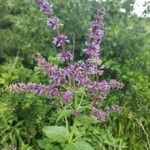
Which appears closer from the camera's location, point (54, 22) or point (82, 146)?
point (54, 22)

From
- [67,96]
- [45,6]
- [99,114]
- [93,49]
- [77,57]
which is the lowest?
[99,114]

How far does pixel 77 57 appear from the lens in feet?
19.0

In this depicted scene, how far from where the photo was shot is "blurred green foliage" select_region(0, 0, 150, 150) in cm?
502

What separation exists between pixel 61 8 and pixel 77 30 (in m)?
0.36

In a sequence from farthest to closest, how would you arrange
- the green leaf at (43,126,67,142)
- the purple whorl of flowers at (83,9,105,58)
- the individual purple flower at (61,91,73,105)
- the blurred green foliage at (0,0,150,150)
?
the blurred green foliage at (0,0,150,150) → the green leaf at (43,126,67,142) → the individual purple flower at (61,91,73,105) → the purple whorl of flowers at (83,9,105,58)

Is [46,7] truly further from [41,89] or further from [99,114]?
[99,114]

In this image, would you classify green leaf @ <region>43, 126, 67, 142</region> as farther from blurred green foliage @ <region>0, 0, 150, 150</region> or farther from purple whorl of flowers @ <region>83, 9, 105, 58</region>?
blurred green foliage @ <region>0, 0, 150, 150</region>

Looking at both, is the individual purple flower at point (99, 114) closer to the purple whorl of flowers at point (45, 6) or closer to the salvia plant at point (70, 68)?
the salvia plant at point (70, 68)

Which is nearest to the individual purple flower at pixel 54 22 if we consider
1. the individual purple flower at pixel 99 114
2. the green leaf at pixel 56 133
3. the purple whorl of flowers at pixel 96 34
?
the purple whorl of flowers at pixel 96 34

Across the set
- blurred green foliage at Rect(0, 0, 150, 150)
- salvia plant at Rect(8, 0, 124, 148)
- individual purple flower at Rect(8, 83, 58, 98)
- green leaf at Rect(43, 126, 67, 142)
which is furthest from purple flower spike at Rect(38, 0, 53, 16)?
blurred green foliage at Rect(0, 0, 150, 150)

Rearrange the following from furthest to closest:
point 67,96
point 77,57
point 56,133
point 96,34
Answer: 1. point 77,57
2. point 56,133
3. point 67,96
4. point 96,34

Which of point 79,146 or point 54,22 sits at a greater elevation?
point 54,22

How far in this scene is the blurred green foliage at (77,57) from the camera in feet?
16.5

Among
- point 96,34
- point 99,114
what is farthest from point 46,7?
point 99,114
